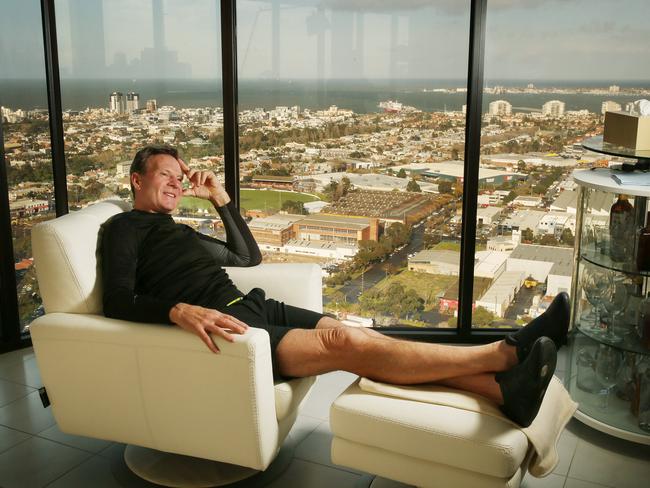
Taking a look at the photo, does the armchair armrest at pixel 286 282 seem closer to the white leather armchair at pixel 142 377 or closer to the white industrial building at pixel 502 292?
the white leather armchair at pixel 142 377

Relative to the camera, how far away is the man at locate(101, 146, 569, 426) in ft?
8.29

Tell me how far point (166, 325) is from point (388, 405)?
2.56ft

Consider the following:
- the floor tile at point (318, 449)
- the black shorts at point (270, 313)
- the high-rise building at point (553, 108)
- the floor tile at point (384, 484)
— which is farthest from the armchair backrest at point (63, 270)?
the high-rise building at point (553, 108)

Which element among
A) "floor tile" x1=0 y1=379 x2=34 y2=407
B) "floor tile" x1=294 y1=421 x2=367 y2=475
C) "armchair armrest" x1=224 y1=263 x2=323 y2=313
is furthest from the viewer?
"floor tile" x1=0 y1=379 x2=34 y2=407

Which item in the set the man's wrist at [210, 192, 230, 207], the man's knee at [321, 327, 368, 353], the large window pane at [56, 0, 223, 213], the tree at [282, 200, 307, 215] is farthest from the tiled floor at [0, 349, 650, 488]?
the large window pane at [56, 0, 223, 213]

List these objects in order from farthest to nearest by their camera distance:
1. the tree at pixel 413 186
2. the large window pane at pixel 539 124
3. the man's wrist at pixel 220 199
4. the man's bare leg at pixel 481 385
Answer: the tree at pixel 413 186
the large window pane at pixel 539 124
the man's wrist at pixel 220 199
the man's bare leg at pixel 481 385

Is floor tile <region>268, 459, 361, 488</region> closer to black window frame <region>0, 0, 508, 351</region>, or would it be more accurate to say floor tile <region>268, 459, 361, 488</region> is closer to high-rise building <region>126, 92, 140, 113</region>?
black window frame <region>0, 0, 508, 351</region>

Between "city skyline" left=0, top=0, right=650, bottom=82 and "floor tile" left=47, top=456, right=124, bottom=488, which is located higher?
"city skyline" left=0, top=0, right=650, bottom=82

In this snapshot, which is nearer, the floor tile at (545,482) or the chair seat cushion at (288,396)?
the chair seat cushion at (288,396)

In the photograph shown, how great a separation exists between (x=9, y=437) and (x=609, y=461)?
2348mm

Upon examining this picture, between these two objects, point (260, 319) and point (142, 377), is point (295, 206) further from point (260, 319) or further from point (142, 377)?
point (142, 377)

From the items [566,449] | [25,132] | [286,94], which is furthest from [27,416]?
[566,449]

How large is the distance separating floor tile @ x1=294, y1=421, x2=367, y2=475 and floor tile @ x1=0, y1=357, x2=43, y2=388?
133 centimetres

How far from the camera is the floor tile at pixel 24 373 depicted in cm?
366
